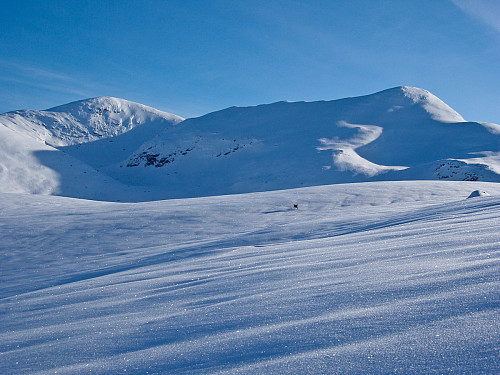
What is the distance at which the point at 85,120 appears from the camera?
98062mm

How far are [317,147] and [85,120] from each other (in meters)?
77.7

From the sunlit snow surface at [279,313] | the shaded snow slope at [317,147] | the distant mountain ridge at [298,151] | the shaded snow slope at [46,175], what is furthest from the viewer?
the shaded snow slope at [317,147]

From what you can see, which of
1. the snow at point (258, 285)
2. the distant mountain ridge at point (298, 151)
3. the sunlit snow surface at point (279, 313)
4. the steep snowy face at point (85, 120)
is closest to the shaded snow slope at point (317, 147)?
the distant mountain ridge at point (298, 151)

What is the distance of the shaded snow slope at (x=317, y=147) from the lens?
32.6 metres

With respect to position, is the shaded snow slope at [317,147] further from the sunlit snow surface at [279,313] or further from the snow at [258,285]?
the sunlit snow surface at [279,313]

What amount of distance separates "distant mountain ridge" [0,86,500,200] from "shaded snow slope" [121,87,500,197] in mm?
101

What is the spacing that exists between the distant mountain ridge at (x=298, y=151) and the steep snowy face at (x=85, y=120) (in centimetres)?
2721

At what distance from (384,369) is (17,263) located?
7.46 m

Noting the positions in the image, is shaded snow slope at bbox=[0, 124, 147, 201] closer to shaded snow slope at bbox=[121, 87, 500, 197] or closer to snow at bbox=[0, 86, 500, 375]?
shaded snow slope at bbox=[121, 87, 500, 197]

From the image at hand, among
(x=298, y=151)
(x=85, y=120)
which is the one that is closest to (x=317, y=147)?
(x=298, y=151)

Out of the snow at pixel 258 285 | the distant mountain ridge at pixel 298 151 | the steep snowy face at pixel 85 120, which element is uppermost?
the steep snowy face at pixel 85 120

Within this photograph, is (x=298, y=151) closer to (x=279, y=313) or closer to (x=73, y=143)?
(x=279, y=313)


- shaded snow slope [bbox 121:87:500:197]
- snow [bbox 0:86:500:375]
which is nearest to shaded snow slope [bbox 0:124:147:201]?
shaded snow slope [bbox 121:87:500:197]

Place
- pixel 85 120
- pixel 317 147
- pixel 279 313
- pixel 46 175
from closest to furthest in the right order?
pixel 279 313
pixel 46 175
pixel 317 147
pixel 85 120
